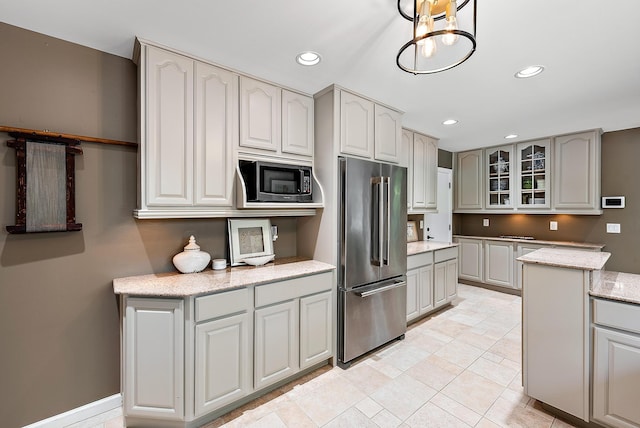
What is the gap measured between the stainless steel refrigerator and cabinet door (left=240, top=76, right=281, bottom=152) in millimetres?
644

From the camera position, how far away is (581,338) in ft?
5.74

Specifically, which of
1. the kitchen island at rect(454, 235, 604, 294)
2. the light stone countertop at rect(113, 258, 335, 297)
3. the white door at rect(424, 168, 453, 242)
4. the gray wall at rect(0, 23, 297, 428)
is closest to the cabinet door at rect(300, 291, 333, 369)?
the light stone countertop at rect(113, 258, 335, 297)

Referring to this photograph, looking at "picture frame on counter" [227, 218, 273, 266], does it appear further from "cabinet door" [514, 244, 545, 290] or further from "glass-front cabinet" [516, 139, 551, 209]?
"glass-front cabinet" [516, 139, 551, 209]

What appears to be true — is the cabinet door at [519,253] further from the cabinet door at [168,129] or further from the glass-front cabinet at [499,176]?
the cabinet door at [168,129]

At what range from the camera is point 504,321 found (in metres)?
3.50

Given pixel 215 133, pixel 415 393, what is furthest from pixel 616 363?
pixel 215 133

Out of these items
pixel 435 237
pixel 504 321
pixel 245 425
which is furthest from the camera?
pixel 435 237

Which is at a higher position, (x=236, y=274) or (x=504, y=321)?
(x=236, y=274)

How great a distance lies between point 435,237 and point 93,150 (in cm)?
482

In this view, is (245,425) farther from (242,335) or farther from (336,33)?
(336,33)

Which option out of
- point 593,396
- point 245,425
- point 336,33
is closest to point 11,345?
point 245,425

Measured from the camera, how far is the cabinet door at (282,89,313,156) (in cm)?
245

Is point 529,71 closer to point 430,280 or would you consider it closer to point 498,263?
point 430,280

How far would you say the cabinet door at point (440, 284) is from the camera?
142 inches
